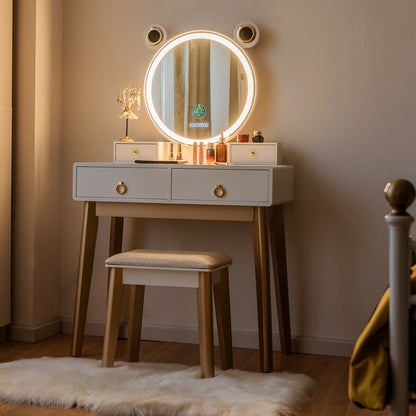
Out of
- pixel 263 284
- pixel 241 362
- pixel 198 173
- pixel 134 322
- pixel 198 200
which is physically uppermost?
pixel 198 173

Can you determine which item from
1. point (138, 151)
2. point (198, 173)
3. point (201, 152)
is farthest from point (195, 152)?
point (198, 173)

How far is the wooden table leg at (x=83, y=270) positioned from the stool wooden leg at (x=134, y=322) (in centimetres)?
24

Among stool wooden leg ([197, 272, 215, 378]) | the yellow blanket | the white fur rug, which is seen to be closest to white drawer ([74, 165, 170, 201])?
stool wooden leg ([197, 272, 215, 378])

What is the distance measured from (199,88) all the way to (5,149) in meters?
0.92

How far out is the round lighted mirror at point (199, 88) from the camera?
338 cm

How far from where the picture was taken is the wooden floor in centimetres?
251

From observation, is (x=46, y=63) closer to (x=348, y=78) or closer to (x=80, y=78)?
→ (x=80, y=78)

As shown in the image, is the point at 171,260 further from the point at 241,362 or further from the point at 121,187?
the point at 241,362

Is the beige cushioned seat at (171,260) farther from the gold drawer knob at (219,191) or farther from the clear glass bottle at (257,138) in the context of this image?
the clear glass bottle at (257,138)

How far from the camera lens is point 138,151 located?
11.0ft

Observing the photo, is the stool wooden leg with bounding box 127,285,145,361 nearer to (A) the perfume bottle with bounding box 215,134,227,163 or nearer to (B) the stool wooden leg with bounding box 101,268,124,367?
(B) the stool wooden leg with bounding box 101,268,124,367

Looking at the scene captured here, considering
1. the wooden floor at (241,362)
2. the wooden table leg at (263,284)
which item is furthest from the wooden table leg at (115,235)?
the wooden table leg at (263,284)

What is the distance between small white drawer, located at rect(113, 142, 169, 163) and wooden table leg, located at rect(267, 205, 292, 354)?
1.85ft

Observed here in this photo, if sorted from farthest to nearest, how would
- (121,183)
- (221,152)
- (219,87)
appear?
(219,87) < (221,152) < (121,183)
